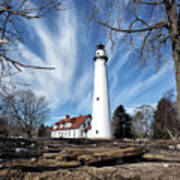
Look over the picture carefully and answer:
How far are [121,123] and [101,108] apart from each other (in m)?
18.9

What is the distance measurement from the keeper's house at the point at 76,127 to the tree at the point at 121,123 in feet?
23.6

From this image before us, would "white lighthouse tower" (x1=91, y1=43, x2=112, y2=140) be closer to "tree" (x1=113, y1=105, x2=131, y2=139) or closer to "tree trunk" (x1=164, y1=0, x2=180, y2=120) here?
"tree" (x1=113, y1=105, x2=131, y2=139)

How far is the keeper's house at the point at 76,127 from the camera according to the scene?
4063 centimetres

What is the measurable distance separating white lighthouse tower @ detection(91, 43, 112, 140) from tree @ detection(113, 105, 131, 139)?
16628 millimetres

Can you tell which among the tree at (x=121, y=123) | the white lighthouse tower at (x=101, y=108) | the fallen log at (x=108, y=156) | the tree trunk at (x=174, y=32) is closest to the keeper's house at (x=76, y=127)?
the tree at (x=121, y=123)

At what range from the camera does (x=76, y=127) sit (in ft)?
135

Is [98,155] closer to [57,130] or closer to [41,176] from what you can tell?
[41,176]

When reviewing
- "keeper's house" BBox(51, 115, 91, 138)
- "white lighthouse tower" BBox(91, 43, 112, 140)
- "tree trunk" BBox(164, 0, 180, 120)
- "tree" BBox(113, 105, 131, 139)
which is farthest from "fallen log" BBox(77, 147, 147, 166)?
"keeper's house" BBox(51, 115, 91, 138)

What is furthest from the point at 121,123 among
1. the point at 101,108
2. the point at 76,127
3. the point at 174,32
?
the point at 174,32

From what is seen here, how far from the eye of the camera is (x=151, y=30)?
447cm

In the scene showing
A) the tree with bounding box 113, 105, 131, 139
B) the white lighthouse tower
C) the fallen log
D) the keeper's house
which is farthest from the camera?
the keeper's house

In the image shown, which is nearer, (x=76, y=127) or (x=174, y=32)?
(x=174, y=32)

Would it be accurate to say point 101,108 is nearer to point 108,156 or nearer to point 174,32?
point 108,156

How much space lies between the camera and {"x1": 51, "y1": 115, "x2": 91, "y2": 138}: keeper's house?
40.6 meters
